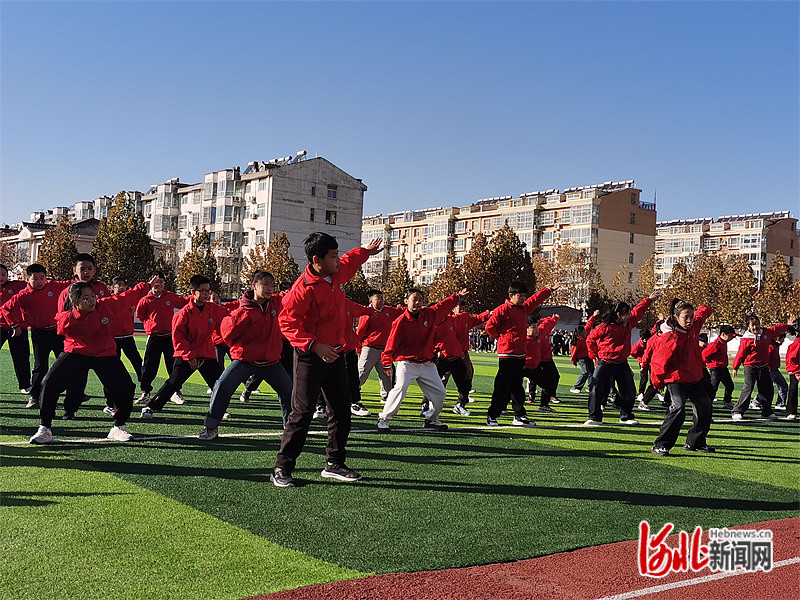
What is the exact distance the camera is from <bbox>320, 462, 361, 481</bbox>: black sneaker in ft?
25.4

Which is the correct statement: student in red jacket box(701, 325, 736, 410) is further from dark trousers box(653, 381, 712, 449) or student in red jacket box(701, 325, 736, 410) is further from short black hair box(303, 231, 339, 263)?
short black hair box(303, 231, 339, 263)

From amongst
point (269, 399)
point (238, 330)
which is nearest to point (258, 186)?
point (269, 399)

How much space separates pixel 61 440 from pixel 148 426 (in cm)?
149

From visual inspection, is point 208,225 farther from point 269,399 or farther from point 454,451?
point 454,451

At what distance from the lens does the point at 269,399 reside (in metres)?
15.1

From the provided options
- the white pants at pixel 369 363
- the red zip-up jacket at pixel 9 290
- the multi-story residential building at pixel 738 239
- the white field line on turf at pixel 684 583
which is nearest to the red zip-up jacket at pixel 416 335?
the white pants at pixel 369 363

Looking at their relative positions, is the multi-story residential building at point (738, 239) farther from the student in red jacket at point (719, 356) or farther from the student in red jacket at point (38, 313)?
the student in red jacket at point (38, 313)

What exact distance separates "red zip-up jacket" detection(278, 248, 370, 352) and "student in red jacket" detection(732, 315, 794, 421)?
11171 mm

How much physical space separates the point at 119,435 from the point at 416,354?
12.7 feet

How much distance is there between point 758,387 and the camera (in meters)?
16.7

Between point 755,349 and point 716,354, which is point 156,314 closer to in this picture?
point 716,354

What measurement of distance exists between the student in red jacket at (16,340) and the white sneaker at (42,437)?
14.7ft

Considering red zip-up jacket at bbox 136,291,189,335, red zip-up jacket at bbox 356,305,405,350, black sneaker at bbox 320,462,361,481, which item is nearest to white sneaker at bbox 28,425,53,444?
black sneaker at bbox 320,462,361,481

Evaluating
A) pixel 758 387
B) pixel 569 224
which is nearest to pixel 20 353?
pixel 758 387
